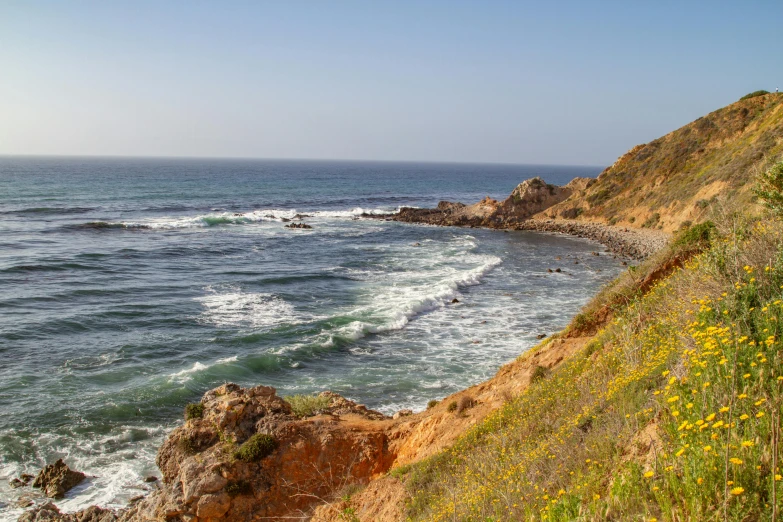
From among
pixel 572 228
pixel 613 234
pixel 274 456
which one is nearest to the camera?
pixel 274 456

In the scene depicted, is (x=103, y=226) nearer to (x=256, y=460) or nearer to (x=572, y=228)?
(x=572, y=228)

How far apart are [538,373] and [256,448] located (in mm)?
6529

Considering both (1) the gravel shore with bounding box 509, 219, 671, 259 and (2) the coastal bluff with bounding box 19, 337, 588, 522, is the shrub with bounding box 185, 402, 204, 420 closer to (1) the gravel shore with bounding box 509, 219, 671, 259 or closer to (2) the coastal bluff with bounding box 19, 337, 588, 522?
(2) the coastal bluff with bounding box 19, 337, 588, 522

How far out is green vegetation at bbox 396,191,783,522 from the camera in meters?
4.25

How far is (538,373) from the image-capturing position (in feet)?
41.4

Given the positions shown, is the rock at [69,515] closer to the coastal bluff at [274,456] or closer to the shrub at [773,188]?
the coastal bluff at [274,456]

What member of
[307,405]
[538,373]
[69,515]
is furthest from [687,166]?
[69,515]

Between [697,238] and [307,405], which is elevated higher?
[697,238]

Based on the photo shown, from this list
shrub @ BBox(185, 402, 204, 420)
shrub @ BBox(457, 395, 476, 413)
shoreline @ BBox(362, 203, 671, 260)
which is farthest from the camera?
shoreline @ BBox(362, 203, 671, 260)

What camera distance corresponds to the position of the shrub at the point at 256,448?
421 inches

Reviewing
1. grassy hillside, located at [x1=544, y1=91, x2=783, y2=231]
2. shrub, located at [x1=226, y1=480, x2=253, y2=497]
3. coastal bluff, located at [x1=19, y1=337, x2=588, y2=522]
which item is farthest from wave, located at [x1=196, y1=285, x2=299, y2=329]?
grassy hillside, located at [x1=544, y1=91, x2=783, y2=231]

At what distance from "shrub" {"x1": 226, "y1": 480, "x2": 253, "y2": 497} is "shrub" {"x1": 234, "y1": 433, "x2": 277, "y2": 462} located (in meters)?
0.47

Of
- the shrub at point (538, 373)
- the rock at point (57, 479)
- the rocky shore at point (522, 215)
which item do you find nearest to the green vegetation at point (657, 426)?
the shrub at point (538, 373)

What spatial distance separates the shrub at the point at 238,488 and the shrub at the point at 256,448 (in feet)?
1.55
